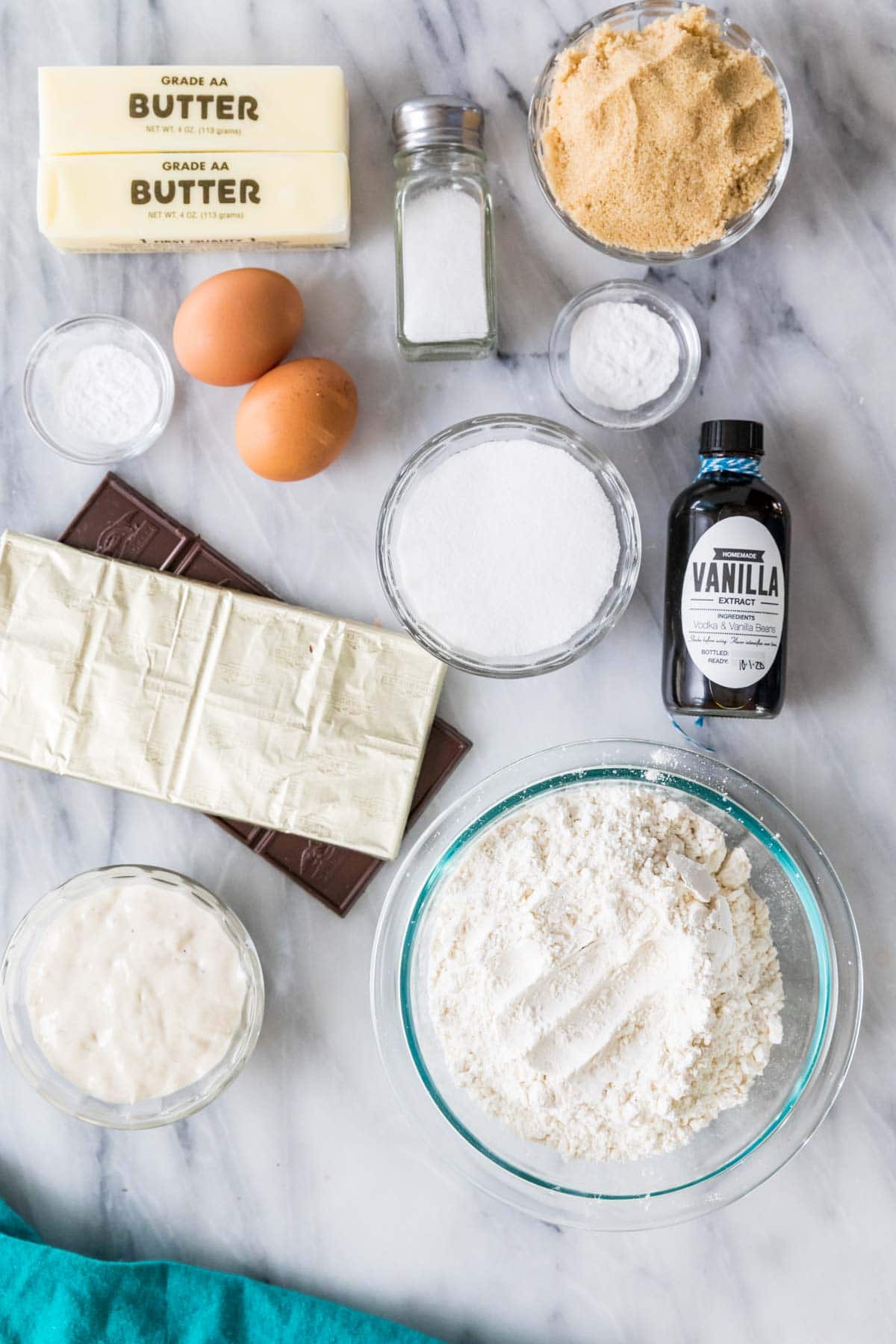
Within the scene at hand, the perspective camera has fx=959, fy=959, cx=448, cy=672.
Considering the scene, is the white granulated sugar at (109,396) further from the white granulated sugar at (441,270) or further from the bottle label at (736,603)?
the bottle label at (736,603)

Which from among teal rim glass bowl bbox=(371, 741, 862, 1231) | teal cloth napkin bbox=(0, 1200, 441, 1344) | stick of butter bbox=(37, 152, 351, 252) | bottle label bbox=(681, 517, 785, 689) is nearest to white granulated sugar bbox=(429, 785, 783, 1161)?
teal rim glass bowl bbox=(371, 741, 862, 1231)

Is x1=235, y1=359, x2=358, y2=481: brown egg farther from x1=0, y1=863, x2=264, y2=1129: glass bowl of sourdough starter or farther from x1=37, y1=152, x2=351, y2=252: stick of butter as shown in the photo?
x1=0, y1=863, x2=264, y2=1129: glass bowl of sourdough starter

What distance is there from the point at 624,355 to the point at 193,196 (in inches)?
17.7

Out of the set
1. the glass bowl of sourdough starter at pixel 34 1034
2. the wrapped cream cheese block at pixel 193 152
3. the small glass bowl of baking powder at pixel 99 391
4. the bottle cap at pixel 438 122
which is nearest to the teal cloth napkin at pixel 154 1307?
the glass bowl of sourdough starter at pixel 34 1034

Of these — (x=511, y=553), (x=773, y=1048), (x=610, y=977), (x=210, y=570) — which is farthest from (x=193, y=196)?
(x=773, y=1048)

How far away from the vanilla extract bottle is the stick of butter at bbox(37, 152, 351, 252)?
1.43 ft

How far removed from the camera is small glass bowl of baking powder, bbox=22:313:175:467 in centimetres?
99

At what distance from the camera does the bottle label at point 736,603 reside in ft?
2.88

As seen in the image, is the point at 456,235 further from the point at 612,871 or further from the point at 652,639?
the point at 612,871

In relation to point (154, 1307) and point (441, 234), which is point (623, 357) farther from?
point (154, 1307)

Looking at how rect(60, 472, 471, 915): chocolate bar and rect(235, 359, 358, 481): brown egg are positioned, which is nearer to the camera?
rect(235, 359, 358, 481): brown egg

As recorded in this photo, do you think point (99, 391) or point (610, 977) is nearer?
point (610, 977)

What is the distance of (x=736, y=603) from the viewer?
2.89 ft

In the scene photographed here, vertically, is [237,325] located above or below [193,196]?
below
